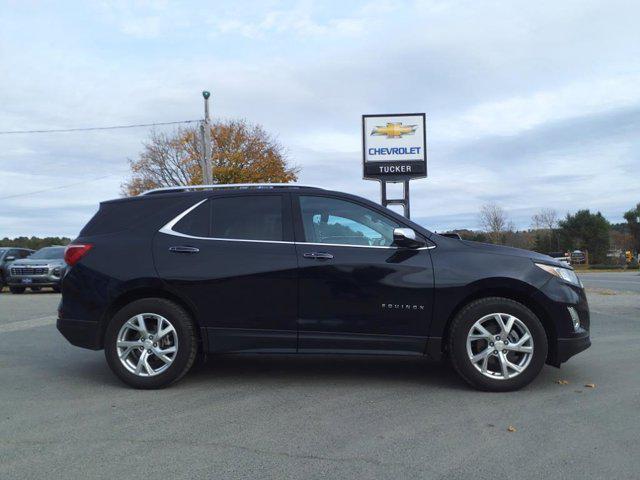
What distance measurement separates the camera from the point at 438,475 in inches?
131

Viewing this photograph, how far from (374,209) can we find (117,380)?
3019mm

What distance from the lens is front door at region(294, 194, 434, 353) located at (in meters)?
4.98

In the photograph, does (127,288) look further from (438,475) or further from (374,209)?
(438,475)

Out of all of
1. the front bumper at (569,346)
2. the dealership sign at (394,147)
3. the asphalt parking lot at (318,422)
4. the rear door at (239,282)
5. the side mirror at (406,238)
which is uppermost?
the dealership sign at (394,147)

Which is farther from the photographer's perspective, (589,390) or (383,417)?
(589,390)

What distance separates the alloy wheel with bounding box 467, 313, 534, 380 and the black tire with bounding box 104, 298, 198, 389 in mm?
2504

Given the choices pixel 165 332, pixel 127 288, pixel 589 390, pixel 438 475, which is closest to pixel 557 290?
pixel 589 390

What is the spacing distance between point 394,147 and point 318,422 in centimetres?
1369

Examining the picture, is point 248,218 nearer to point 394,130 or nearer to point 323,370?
point 323,370

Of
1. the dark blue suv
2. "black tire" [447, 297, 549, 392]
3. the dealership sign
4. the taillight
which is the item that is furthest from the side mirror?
the dealership sign

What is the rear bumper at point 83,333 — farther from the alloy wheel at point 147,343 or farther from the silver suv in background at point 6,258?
the silver suv in background at point 6,258

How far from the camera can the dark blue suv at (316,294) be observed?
16.3 ft

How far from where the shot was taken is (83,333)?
5199 millimetres

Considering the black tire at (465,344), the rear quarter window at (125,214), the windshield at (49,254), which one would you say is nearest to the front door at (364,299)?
the black tire at (465,344)
